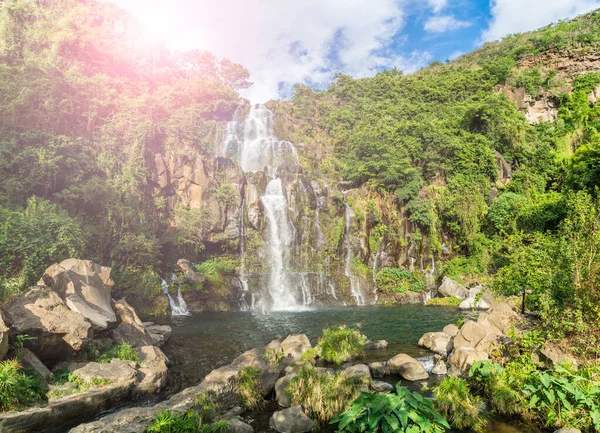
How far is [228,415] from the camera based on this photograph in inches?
339

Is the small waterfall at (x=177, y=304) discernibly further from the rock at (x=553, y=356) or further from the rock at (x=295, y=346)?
the rock at (x=553, y=356)

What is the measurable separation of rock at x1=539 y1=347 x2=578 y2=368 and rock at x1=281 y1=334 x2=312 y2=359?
8.03 meters

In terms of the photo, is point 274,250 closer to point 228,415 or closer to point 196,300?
point 196,300

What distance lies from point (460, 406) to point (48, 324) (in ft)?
38.6

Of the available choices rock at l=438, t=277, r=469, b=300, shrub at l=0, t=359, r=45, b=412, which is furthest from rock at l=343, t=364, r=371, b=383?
rock at l=438, t=277, r=469, b=300

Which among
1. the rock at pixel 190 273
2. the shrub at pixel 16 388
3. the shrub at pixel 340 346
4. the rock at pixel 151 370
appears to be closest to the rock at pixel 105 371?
the rock at pixel 151 370

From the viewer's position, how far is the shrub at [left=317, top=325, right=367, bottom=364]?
13.2 meters

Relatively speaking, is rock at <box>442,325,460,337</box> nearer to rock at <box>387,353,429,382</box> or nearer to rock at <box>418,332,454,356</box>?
rock at <box>418,332,454,356</box>

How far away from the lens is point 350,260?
113 ft

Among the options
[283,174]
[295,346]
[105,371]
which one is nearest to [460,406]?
[295,346]

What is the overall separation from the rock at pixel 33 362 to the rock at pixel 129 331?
3.57m

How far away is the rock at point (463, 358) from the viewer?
11.2 metres

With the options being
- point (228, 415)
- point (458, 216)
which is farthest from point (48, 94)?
point (458, 216)

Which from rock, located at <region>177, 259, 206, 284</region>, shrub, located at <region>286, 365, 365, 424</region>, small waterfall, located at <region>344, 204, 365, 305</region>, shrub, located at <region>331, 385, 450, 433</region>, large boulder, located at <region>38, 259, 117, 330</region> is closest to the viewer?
shrub, located at <region>331, 385, 450, 433</region>
